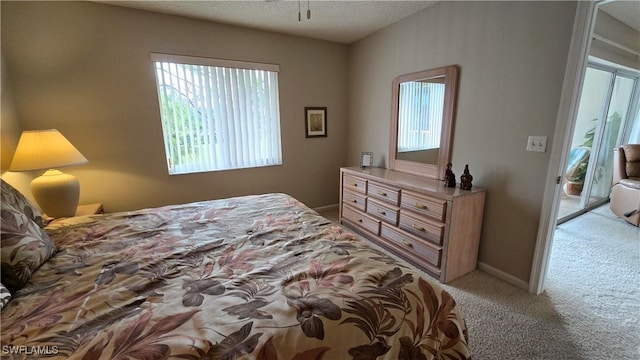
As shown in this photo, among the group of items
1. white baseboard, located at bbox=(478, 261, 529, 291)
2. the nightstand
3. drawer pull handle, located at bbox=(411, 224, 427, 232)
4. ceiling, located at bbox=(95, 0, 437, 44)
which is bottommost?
white baseboard, located at bbox=(478, 261, 529, 291)

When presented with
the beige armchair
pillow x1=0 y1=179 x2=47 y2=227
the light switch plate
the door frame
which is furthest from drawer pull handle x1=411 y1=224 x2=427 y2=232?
the beige armchair

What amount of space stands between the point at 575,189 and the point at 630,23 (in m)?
2.32

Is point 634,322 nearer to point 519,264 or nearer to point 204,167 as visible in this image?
point 519,264

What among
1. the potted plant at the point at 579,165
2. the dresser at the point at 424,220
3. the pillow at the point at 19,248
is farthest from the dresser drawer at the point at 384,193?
the potted plant at the point at 579,165

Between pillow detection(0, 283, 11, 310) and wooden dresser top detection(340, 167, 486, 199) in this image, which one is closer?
pillow detection(0, 283, 11, 310)

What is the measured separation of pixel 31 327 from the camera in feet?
2.75

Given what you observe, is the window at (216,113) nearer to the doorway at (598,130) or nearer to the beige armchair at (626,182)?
the doorway at (598,130)

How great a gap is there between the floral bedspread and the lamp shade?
0.84m

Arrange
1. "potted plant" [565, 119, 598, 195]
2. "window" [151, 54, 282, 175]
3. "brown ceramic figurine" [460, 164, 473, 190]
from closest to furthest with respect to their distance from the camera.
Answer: "brown ceramic figurine" [460, 164, 473, 190] → "window" [151, 54, 282, 175] → "potted plant" [565, 119, 598, 195]

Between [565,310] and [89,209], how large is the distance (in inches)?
155

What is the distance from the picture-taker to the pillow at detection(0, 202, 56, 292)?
105cm

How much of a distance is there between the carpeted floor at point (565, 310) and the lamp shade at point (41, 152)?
319 centimetres

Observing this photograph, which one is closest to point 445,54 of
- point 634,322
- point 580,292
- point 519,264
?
point 519,264

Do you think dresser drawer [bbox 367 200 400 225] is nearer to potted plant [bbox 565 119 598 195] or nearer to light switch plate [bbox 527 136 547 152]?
light switch plate [bbox 527 136 547 152]
